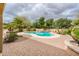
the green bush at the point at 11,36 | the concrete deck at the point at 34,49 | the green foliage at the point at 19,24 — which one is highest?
the green foliage at the point at 19,24

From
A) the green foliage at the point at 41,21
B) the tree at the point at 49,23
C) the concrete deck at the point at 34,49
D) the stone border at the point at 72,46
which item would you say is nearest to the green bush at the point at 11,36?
the concrete deck at the point at 34,49

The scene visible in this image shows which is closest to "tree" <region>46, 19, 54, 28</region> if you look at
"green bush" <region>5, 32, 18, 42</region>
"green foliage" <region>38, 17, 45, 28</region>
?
"green foliage" <region>38, 17, 45, 28</region>

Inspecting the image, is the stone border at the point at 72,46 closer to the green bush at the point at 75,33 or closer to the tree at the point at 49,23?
the green bush at the point at 75,33

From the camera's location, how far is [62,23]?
3.26 meters

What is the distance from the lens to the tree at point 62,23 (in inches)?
127

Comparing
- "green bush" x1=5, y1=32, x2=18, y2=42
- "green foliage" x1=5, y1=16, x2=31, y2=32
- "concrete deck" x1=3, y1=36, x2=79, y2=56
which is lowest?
"concrete deck" x1=3, y1=36, x2=79, y2=56

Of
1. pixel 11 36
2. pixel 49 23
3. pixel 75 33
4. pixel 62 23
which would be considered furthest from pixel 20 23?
pixel 75 33

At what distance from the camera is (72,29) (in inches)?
127

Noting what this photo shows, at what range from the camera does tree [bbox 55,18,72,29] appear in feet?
10.5

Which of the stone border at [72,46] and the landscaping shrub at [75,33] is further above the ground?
the landscaping shrub at [75,33]

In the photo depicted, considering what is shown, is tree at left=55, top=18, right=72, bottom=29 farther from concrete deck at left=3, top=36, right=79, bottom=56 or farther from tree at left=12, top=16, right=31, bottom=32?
tree at left=12, top=16, right=31, bottom=32

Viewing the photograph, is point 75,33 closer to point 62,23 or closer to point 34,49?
point 62,23

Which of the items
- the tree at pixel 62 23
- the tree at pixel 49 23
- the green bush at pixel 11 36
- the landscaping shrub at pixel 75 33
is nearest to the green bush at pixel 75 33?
the landscaping shrub at pixel 75 33

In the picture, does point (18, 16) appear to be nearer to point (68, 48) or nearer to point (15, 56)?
point (15, 56)
